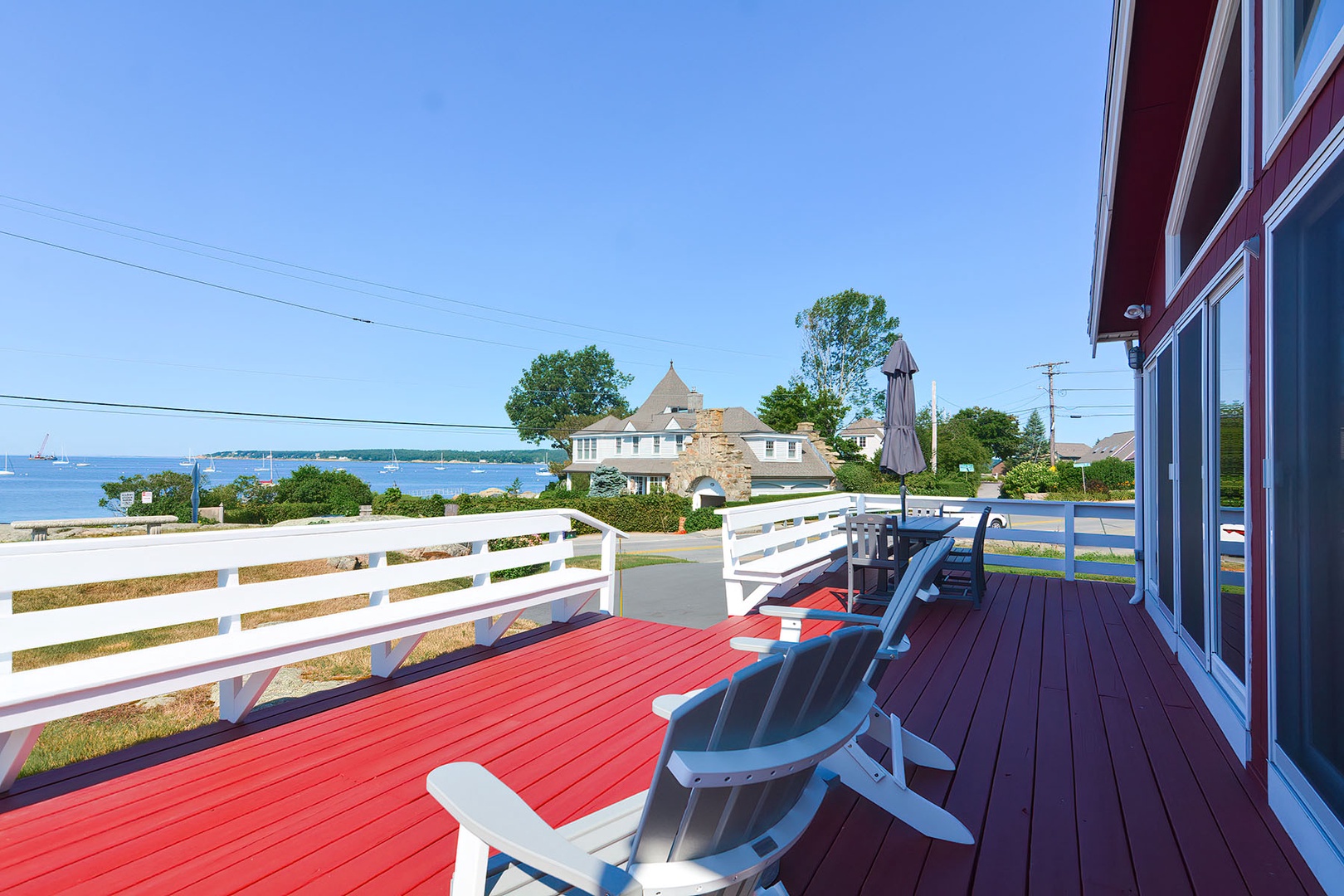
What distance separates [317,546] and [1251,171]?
4662 millimetres

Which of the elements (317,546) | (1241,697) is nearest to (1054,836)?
(1241,697)

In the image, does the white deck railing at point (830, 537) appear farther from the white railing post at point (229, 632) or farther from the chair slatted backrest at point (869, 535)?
the white railing post at point (229, 632)

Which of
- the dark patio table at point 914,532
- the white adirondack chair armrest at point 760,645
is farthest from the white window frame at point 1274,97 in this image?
the dark patio table at point 914,532

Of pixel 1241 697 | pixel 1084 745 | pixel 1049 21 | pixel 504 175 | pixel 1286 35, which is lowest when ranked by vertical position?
pixel 1084 745

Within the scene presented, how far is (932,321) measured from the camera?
51.2 metres

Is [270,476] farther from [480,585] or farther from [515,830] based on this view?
[515,830]

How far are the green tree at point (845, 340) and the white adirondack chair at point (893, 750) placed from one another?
46.2 meters

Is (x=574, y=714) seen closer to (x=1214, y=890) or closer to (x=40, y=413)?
(x=1214, y=890)

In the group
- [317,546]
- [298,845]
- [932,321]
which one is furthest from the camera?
[932,321]

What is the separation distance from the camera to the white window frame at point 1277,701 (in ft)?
6.36

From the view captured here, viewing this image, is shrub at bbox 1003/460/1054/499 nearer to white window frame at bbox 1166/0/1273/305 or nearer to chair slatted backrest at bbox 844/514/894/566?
chair slatted backrest at bbox 844/514/894/566

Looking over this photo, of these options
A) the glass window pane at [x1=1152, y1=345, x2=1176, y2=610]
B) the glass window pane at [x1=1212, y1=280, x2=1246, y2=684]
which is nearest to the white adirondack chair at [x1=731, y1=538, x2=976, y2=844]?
the glass window pane at [x1=1212, y1=280, x2=1246, y2=684]

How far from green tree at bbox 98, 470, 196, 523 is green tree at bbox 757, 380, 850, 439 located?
34.2m

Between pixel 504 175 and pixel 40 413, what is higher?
pixel 504 175
